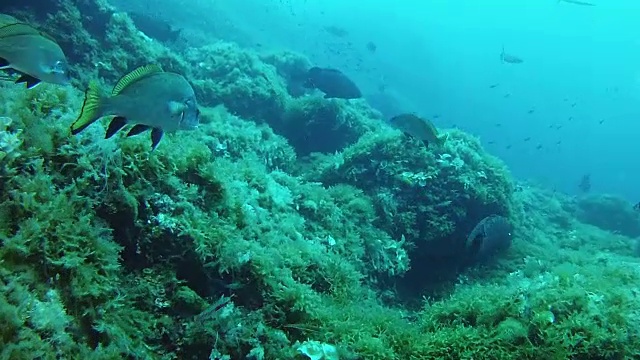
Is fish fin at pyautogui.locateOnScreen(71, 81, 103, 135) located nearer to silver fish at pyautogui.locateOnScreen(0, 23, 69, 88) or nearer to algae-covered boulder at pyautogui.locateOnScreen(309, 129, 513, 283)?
silver fish at pyautogui.locateOnScreen(0, 23, 69, 88)

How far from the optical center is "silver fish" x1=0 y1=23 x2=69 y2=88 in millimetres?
2695

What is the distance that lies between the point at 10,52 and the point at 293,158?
6833 mm

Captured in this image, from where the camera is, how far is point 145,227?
322cm

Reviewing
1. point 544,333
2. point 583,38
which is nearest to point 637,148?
point 583,38

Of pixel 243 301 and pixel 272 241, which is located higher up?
pixel 272 241

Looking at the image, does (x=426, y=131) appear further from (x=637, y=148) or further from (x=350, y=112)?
(x=637, y=148)

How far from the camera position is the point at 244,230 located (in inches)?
154

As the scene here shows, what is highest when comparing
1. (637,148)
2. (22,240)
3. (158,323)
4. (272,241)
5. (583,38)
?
(583,38)

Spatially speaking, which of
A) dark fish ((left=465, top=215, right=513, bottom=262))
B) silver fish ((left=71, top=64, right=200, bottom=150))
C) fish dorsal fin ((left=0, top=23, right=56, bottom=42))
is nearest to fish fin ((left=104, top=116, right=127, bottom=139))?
silver fish ((left=71, top=64, right=200, bottom=150))

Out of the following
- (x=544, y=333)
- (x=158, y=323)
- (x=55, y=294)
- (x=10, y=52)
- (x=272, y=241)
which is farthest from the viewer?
(x=272, y=241)

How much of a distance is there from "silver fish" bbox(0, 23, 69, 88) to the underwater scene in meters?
0.01

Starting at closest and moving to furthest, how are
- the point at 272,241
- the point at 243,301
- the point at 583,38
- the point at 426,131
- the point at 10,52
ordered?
the point at 10,52
the point at 243,301
the point at 272,241
the point at 426,131
the point at 583,38

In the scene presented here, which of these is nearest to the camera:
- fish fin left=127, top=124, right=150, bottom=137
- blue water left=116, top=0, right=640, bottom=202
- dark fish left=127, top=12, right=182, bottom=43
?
fish fin left=127, top=124, right=150, bottom=137

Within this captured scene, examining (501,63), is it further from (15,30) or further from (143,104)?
(15,30)
